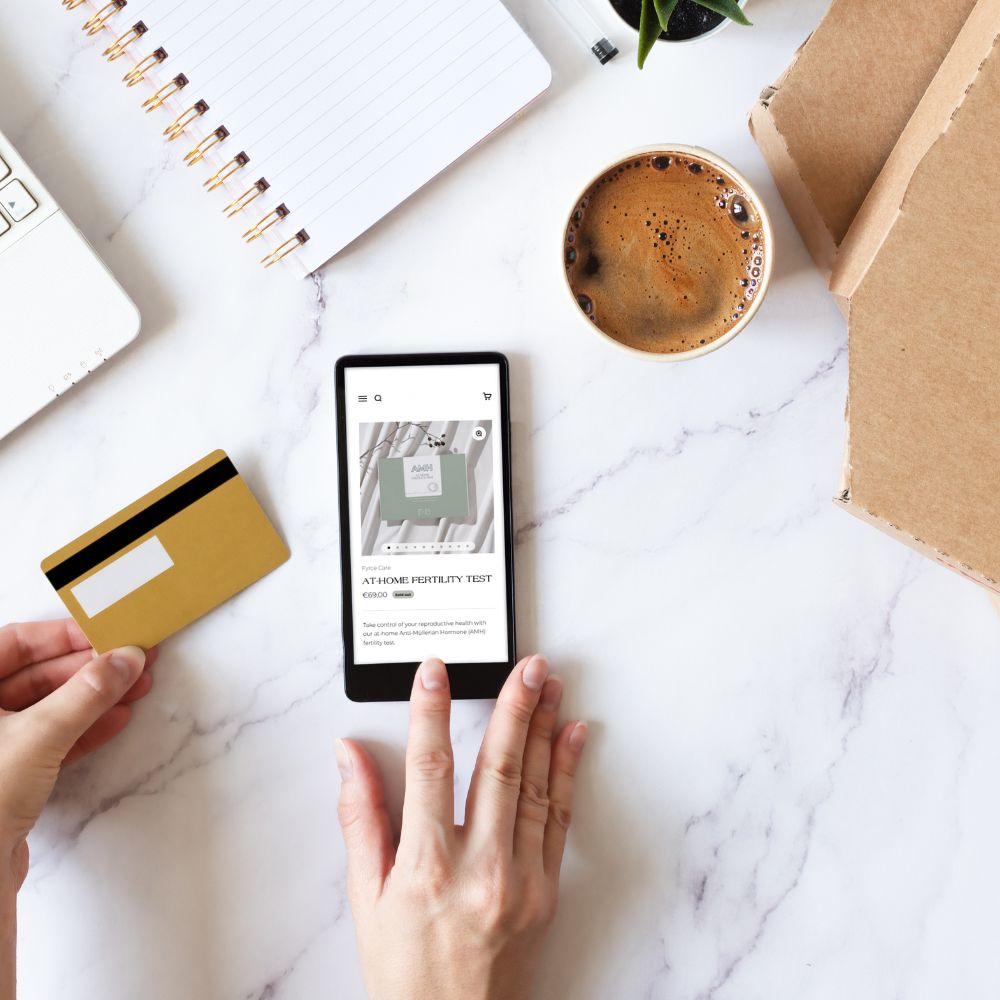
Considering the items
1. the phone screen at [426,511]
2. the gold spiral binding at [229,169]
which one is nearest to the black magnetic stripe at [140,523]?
the phone screen at [426,511]

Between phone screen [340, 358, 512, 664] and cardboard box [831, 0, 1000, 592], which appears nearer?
cardboard box [831, 0, 1000, 592]

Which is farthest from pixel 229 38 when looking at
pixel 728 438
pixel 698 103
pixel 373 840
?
pixel 373 840

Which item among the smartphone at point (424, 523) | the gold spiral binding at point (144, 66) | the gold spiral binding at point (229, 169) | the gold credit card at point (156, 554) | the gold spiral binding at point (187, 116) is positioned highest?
the gold spiral binding at point (144, 66)

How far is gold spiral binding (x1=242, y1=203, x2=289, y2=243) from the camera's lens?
641 millimetres

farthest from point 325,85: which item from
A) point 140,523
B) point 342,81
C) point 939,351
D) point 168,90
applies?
point 939,351

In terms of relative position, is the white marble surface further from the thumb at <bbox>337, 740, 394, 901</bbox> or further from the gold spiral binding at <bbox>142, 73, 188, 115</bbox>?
the gold spiral binding at <bbox>142, 73, 188, 115</bbox>

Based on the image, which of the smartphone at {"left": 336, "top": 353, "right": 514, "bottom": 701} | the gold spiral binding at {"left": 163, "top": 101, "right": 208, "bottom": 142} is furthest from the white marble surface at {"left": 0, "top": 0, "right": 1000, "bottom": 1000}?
the gold spiral binding at {"left": 163, "top": 101, "right": 208, "bottom": 142}

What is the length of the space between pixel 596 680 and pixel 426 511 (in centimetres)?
19

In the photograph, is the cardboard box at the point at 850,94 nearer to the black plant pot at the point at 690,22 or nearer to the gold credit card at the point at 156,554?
the black plant pot at the point at 690,22

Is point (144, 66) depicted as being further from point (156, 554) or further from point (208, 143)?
point (156, 554)

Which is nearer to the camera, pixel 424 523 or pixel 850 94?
pixel 850 94

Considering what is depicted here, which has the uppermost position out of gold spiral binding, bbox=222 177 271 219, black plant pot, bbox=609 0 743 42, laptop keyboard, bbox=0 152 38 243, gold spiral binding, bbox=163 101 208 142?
laptop keyboard, bbox=0 152 38 243

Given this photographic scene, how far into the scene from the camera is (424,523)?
674 mm

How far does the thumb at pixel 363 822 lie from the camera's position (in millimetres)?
656
